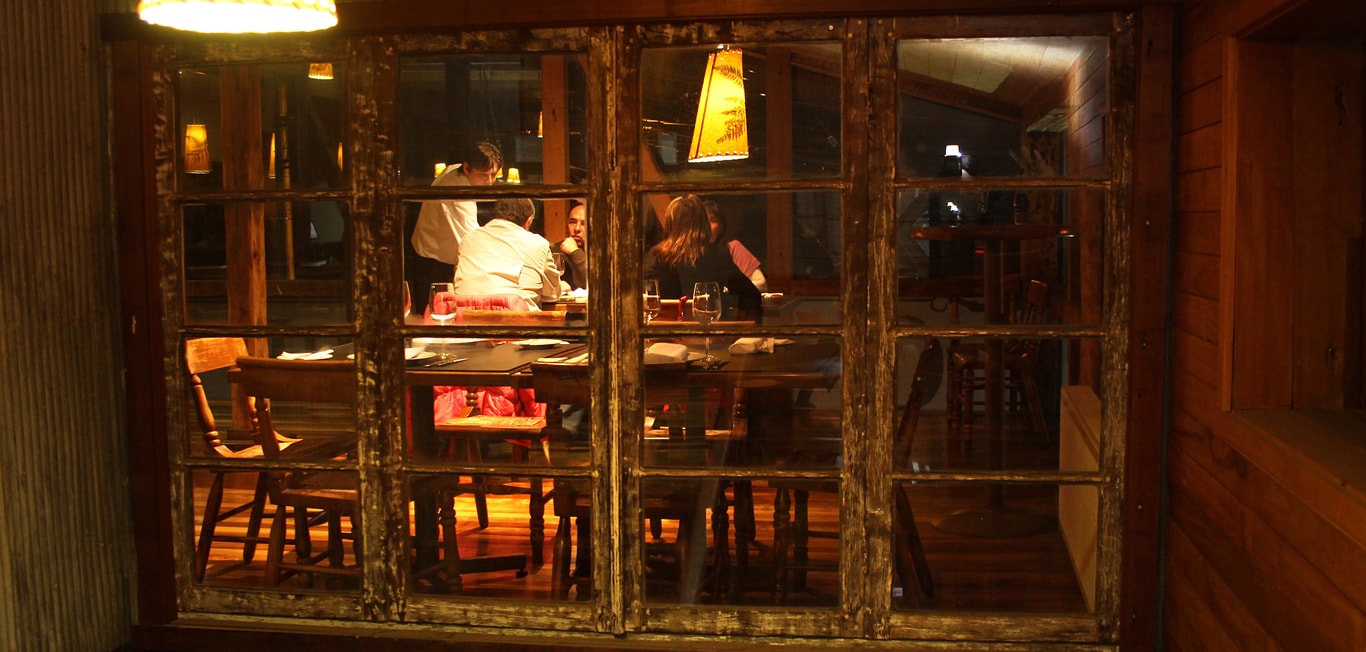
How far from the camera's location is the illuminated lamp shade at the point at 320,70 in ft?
10.9

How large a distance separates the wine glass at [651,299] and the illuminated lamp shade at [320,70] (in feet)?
3.69

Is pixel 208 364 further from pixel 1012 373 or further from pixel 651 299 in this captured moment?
pixel 1012 373

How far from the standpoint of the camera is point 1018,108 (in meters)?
3.03

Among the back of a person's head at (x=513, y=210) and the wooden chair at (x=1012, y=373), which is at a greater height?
the back of a person's head at (x=513, y=210)

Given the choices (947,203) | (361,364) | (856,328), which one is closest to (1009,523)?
(856,328)

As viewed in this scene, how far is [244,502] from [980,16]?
284 cm

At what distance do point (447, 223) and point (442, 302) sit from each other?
23 centimetres

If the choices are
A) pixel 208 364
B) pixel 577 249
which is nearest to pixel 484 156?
pixel 577 249

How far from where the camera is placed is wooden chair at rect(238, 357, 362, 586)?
341cm

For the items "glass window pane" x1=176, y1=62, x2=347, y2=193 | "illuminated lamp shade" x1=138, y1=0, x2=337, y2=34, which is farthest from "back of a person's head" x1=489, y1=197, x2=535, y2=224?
"illuminated lamp shade" x1=138, y1=0, x2=337, y2=34

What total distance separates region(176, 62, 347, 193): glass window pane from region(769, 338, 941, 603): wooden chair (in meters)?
1.60

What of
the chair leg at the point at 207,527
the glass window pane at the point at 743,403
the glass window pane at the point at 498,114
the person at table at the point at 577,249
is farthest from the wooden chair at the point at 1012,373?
the chair leg at the point at 207,527

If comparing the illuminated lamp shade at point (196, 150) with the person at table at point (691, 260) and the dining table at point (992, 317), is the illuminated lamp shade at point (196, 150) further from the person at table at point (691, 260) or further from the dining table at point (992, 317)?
the dining table at point (992, 317)

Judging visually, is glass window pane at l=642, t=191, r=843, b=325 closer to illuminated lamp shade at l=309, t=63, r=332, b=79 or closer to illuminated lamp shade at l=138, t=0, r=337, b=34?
illuminated lamp shade at l=309, t=63, r=332, b=79
